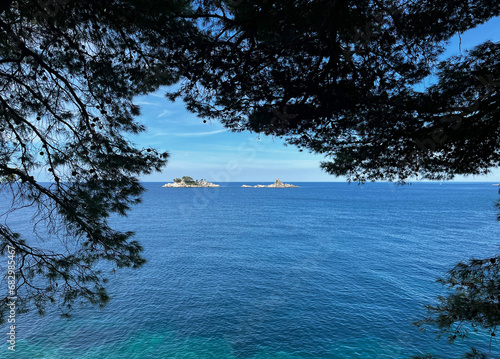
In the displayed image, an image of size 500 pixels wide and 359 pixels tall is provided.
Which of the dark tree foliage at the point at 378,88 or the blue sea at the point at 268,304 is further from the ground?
the dark tree foliage at the point at 378,88

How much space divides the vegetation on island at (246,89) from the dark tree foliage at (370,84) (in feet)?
0.09

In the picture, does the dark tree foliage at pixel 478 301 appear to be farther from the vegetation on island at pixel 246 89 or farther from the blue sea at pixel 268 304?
the blue sea at pixel 268 304

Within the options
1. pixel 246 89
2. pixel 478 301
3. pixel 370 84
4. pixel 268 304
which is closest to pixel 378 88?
pixel 370 84

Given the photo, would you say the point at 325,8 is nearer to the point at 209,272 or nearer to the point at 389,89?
the point at 389,89

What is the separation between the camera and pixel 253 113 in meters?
5.49

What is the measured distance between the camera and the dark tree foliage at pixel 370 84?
14.5ft

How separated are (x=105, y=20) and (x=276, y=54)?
11.2 feet

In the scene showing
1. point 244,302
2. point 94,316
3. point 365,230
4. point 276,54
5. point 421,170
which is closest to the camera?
point 276,54

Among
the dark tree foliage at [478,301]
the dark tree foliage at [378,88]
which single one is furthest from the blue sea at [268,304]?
the dark tree foliage at [378,88]

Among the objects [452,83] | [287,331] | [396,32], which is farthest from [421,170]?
[287,331]

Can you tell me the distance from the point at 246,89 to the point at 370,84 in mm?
2549

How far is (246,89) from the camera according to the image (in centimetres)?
535

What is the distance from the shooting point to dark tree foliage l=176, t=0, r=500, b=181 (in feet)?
14.5

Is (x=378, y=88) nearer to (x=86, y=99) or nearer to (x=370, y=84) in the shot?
(x=370, y=84)
